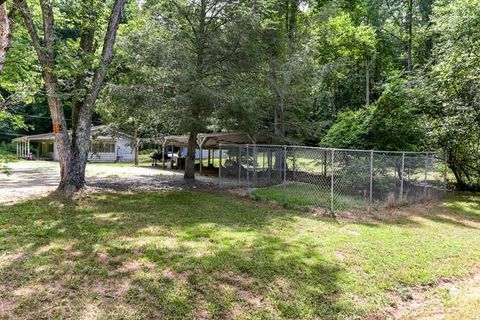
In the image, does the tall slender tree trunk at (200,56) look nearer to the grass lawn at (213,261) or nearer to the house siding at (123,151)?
the grass lawn at (213,261)

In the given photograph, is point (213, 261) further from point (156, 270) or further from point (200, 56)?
point (200, 56)

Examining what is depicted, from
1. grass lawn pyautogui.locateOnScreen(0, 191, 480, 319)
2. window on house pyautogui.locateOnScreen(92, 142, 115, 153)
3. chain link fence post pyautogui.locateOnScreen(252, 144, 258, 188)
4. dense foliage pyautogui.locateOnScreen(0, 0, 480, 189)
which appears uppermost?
dense foliage pyautogui.locateOnScreen(0, 0, 480, 189)

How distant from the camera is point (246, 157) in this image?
40.5 ft

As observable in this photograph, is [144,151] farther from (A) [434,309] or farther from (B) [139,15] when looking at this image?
(A) [434,309]

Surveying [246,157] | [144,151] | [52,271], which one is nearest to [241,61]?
[246,157]

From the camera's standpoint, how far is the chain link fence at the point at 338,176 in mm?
9156

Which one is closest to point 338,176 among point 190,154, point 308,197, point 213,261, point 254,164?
point 308,197

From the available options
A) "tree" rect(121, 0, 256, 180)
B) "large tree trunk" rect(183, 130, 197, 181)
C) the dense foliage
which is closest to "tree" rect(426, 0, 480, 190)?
the dense foliage

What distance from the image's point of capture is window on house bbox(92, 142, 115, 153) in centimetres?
3169

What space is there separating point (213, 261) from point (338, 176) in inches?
215

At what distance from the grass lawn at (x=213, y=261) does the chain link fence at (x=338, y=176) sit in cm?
127

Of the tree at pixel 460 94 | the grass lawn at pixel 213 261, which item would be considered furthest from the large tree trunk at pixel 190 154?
the tree at pixel 460 94

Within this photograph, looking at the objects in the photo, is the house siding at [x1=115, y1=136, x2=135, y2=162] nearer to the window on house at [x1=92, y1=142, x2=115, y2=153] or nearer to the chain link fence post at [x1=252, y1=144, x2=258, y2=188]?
the window on house at [x1=92, y1=142, x2=115, y2=153]

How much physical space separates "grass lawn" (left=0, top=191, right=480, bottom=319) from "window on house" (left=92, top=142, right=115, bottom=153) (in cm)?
2484
